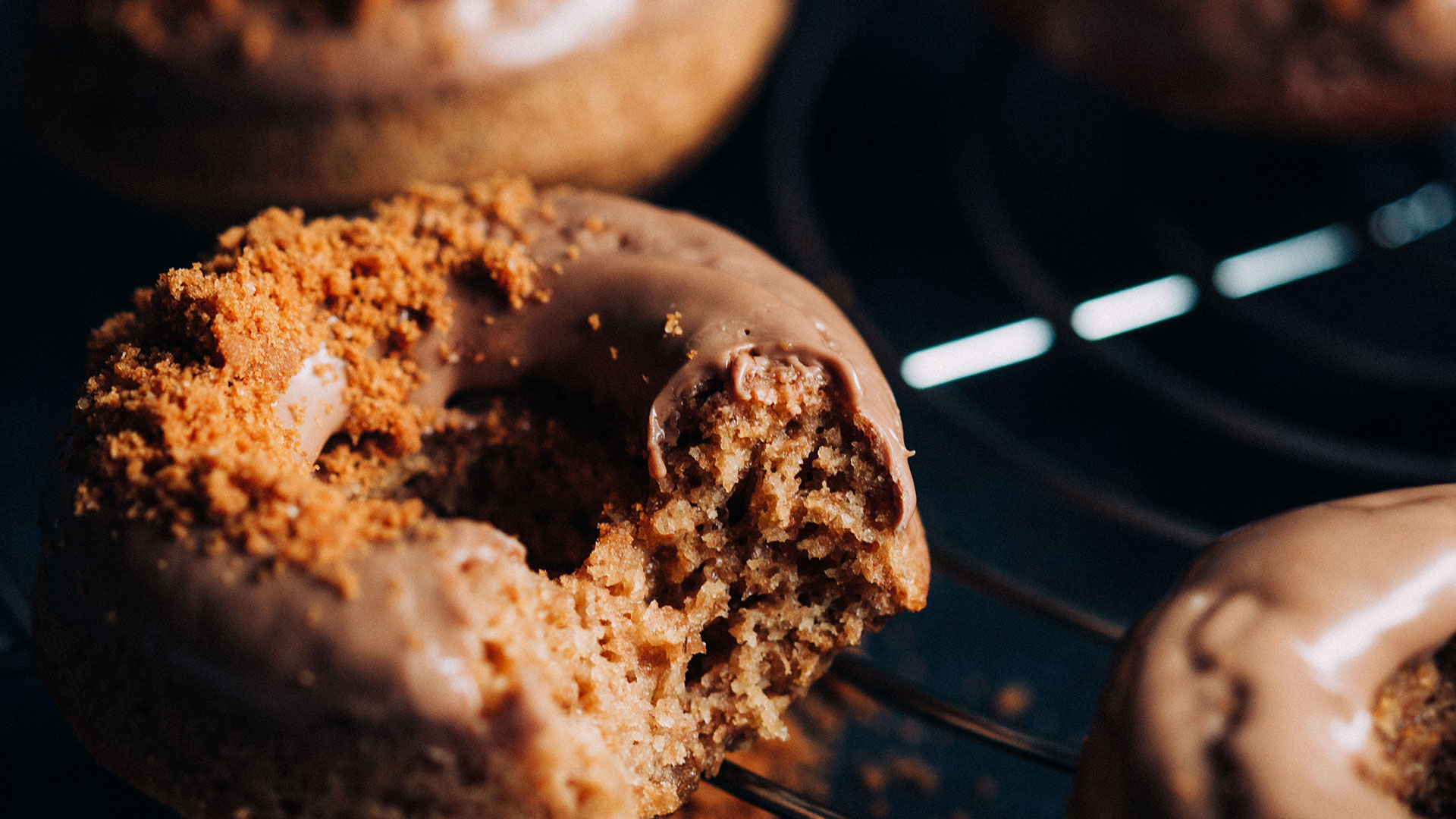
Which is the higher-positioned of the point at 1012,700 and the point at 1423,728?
the point at 1012,700

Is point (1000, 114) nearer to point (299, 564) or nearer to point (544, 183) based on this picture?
point (544, 183)

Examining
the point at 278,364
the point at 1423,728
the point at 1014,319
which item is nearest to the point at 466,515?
the point at 278,364

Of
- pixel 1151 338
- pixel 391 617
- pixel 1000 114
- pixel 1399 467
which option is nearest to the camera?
pixel 391 617

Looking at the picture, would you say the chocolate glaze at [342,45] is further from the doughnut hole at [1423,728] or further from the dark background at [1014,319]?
the doughnut hole at [1423,728]

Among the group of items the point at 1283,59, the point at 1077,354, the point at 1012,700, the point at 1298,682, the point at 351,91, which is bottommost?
the point at 1298,682

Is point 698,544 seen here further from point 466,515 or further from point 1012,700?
point 1012,700

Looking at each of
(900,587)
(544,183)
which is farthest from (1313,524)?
(544,183)

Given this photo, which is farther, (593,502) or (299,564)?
(593,502)

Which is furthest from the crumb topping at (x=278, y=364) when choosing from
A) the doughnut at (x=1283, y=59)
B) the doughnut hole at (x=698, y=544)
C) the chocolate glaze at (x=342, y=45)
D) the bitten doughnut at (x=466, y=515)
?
the doughnut at (x=1283, y=59)
